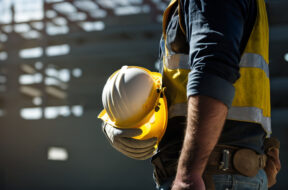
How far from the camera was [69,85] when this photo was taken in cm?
1238

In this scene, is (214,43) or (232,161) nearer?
(214,43)

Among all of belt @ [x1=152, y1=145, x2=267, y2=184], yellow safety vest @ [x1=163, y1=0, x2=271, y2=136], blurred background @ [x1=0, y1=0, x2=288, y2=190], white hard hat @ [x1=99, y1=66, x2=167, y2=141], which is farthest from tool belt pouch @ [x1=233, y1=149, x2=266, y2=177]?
blurred background @ [x1=0, y1=0, x2=288, y2=190]

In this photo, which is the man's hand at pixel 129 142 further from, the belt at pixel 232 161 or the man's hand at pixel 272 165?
the man's hand at pixel 272 165

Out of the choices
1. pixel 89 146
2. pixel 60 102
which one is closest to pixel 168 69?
pixel 89 146

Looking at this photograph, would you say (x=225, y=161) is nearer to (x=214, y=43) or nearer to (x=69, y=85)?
(x=214, y=43)

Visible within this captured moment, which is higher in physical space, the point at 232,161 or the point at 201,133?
the point at 201,133

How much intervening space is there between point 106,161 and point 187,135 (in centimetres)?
987

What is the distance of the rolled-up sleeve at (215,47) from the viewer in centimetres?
104

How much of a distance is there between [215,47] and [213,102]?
7.4 inches

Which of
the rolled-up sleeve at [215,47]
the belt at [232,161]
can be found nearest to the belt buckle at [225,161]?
the belt at [232,161]

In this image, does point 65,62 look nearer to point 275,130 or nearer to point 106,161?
point 106,161

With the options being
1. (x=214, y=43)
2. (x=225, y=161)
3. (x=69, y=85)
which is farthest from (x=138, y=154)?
(x=69, y=85)

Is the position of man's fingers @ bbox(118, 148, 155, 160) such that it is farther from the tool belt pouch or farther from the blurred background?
the blurred background

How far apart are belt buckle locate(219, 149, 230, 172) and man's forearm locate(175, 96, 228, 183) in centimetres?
19
